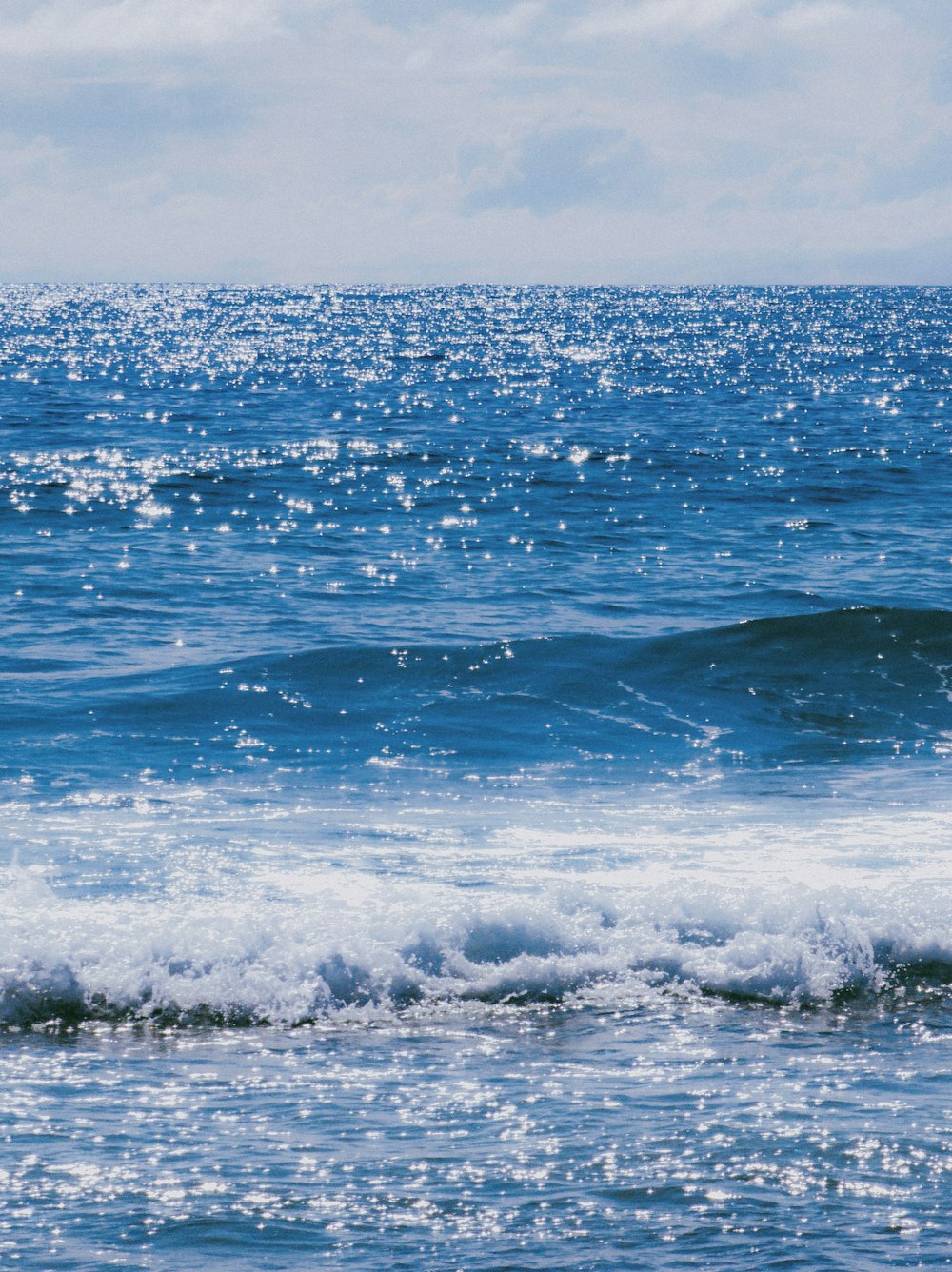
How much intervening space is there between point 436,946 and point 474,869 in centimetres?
170

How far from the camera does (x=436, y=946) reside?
334 inches

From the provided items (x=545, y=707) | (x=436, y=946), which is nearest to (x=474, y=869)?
(x=436, y=946)

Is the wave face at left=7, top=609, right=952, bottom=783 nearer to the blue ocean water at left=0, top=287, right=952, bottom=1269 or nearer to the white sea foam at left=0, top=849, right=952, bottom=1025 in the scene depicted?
the blue ocean water at left=0, top=287, right=952, bottom=1269

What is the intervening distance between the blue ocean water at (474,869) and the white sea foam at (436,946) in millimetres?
35

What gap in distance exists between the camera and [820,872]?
33.1 ft

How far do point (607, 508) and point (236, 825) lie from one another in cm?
1714

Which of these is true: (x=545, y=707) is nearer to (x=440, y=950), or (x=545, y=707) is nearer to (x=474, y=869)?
(x=474, y=869)

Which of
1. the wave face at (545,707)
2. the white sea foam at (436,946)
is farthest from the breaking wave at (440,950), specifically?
the wave face at (545,707)

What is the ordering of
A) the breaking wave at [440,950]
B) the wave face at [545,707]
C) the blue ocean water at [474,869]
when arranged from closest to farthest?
the blue ocean water at [474,869] < the breaking wave at [440,950] < the wave face at [545,707]

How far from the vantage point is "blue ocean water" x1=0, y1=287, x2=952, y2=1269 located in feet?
18.4

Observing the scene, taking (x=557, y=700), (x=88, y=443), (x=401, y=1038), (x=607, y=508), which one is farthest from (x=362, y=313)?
(x=401, y=1038)

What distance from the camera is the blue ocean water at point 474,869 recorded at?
5.62 meters

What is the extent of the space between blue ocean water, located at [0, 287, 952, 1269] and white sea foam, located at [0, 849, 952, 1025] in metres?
0.04

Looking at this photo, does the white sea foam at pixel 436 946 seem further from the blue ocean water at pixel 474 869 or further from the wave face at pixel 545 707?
the wave face at pixel 545 707
